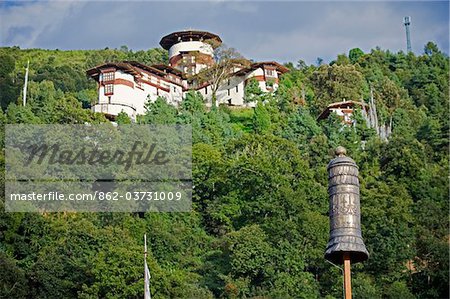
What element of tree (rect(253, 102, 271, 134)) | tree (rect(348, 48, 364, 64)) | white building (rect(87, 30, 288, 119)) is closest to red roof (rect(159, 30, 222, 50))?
white building (rect(87, 30, 288, 119))

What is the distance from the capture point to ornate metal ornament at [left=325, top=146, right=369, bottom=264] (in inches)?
373

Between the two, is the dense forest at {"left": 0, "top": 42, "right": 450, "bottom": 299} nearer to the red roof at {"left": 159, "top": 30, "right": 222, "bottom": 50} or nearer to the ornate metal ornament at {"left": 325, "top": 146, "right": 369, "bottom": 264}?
the red roof at {"left": 159, "top": 30, "right": 222, "bottom": 50}

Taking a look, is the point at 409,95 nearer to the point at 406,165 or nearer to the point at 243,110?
the point at 243,110

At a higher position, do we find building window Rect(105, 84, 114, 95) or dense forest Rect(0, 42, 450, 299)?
building window Rect(105, 84, 114, 95)

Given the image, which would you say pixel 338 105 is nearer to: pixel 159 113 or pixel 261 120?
pixel 261 120

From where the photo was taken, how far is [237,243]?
30719mm

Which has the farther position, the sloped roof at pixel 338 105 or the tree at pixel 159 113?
the sloped roof at pixel 338 105

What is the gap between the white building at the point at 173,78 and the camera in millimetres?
47469

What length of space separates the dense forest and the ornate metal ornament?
56.6 feet

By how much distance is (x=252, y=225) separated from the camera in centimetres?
3294

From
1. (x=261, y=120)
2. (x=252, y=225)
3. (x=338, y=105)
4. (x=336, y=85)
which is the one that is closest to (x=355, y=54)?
(x=336, y=85)

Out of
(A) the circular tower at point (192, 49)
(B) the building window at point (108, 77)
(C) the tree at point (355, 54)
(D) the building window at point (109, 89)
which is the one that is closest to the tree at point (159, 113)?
(D) the building window at point (109, 89)

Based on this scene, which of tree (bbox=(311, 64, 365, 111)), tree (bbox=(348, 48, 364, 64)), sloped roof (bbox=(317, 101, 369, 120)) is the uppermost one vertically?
tree (bbox=(348, 48, 364, 64))

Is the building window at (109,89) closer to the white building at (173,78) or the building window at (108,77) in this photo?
the white building at (173,78)
